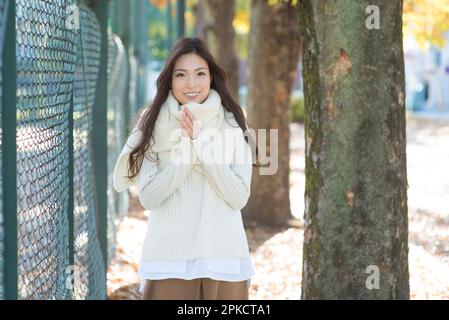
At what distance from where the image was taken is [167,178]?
3.53 m

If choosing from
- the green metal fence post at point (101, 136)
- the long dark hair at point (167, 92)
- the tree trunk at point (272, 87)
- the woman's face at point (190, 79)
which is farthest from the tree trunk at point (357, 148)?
the tree trunk at point (272, 87)

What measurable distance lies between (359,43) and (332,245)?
0.85 metres

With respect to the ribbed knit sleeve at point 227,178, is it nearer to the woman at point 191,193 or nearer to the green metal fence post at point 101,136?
the woman at point 191,193

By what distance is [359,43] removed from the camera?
3576mm

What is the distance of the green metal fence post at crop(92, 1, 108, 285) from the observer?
5.57 meters

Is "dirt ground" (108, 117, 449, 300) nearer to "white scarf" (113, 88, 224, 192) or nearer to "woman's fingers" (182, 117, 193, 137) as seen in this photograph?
"white scarf" (113, 88, 224, 192)

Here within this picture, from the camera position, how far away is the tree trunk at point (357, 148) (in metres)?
3.59

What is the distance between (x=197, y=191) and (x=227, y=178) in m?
0.16

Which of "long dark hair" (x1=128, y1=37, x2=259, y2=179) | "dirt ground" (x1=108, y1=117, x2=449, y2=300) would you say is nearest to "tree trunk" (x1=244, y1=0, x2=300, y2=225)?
"dirt ground" (x1=108, y1=117, x2=449, y2=300)

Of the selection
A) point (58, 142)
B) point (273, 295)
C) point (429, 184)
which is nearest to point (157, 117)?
point (58, 142)

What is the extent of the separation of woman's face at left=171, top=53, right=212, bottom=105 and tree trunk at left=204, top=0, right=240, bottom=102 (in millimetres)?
7943

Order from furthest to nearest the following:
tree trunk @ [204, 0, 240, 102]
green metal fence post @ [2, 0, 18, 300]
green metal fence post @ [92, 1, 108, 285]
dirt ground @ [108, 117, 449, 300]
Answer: tree trunk @ [204, 0, 240, 102] < dirt ground @ [108, 117, 449, 300] < green metal fence post @ [92, 1, 108, 285] < green metal fence post @ [2, 0, 18, 300]

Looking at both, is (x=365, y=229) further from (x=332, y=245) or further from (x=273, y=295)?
(x=273, y=295)
